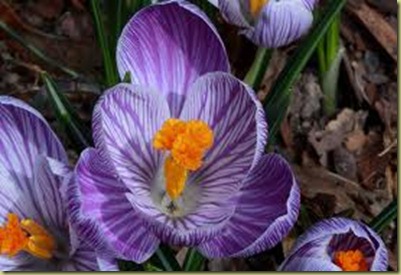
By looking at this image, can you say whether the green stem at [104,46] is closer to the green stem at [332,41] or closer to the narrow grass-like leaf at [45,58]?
the narrow grass-like leaf at [45,58]

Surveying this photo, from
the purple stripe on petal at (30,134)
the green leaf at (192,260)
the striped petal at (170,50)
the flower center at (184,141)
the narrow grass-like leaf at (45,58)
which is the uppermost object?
the striped petal at (170,50)

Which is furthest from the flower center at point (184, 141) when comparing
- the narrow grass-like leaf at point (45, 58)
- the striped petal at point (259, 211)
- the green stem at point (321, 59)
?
the green stem at point (321, 59)

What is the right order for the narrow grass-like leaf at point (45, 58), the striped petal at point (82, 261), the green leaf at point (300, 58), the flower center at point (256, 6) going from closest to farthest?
the striped petal at point (82, 261), the flower center at point (256, 6), the green leaf at point (300, 58), the narrow grass-like leaf at point (45, 58)

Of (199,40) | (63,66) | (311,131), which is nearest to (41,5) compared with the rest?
(63,66)

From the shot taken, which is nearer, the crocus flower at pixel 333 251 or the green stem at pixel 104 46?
the crocus flower at pixel 333 251

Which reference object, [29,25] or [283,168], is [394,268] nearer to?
[283,168]

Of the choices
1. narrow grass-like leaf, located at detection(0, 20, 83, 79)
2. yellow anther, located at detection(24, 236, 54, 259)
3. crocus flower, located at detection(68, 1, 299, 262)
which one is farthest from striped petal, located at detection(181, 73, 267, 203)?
narrow grass-like leaf, located at detection(0, 20, 83, 79)

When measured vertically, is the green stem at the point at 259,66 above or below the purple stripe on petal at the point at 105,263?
above
